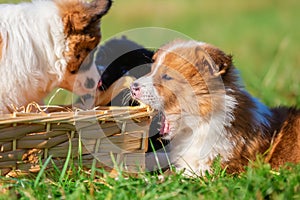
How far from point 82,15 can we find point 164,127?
137 centimetres

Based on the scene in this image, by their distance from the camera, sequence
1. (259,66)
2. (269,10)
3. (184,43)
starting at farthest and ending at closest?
(269,10)
(259,66)
(184,43)

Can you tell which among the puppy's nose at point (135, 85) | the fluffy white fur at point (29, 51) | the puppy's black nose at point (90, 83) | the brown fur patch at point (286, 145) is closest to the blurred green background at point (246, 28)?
the brown fur patch at point (286, 145)

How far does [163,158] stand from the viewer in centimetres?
499

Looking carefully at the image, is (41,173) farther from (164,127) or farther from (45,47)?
(45,47)

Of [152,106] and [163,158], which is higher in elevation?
Answer: [152,106]

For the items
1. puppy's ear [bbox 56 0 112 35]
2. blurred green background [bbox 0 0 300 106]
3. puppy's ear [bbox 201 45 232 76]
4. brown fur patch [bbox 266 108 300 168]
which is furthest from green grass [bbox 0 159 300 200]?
blurred green background [bbox 0 0 300 106]

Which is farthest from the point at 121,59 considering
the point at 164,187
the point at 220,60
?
the point at 164,187

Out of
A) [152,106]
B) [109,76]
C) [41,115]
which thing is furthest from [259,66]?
[41,115]

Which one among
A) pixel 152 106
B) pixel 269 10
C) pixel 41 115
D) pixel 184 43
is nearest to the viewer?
pixel 41 115

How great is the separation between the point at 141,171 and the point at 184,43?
126 centimetres

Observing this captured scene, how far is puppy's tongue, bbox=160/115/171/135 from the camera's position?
4.95m

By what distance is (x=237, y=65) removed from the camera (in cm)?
963

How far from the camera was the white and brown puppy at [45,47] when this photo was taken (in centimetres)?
518

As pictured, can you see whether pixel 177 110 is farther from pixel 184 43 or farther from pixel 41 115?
pixel 41 115
